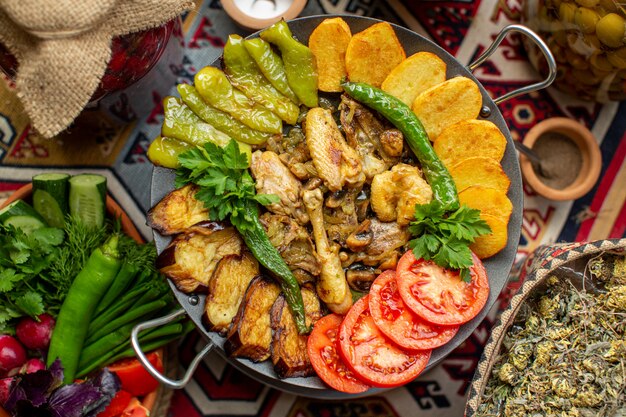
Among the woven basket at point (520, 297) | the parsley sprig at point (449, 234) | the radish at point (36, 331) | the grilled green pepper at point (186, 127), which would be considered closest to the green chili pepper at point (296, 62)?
the grilled green pepper at point (186, 127)

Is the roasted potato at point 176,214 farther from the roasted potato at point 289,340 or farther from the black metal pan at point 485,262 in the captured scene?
the roasted potato at point 289,340

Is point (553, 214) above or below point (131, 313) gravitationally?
below

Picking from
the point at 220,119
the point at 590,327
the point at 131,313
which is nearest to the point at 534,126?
the point at 590,327

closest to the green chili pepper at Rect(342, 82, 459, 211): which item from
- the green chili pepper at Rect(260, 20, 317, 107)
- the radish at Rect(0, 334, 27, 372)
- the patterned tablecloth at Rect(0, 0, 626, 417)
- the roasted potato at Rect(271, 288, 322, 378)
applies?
the green chili pepper at Rect(260, 20, 317, 107)

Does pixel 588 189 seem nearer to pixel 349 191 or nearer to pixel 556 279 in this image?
pixel 556 279

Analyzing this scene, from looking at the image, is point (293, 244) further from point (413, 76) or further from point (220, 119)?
point (413, 76)

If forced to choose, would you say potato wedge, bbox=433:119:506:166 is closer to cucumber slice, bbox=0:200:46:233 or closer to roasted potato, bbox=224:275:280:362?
roasted potato, bbox=224:275:280:362

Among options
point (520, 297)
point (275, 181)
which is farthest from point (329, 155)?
point (520, 297)
